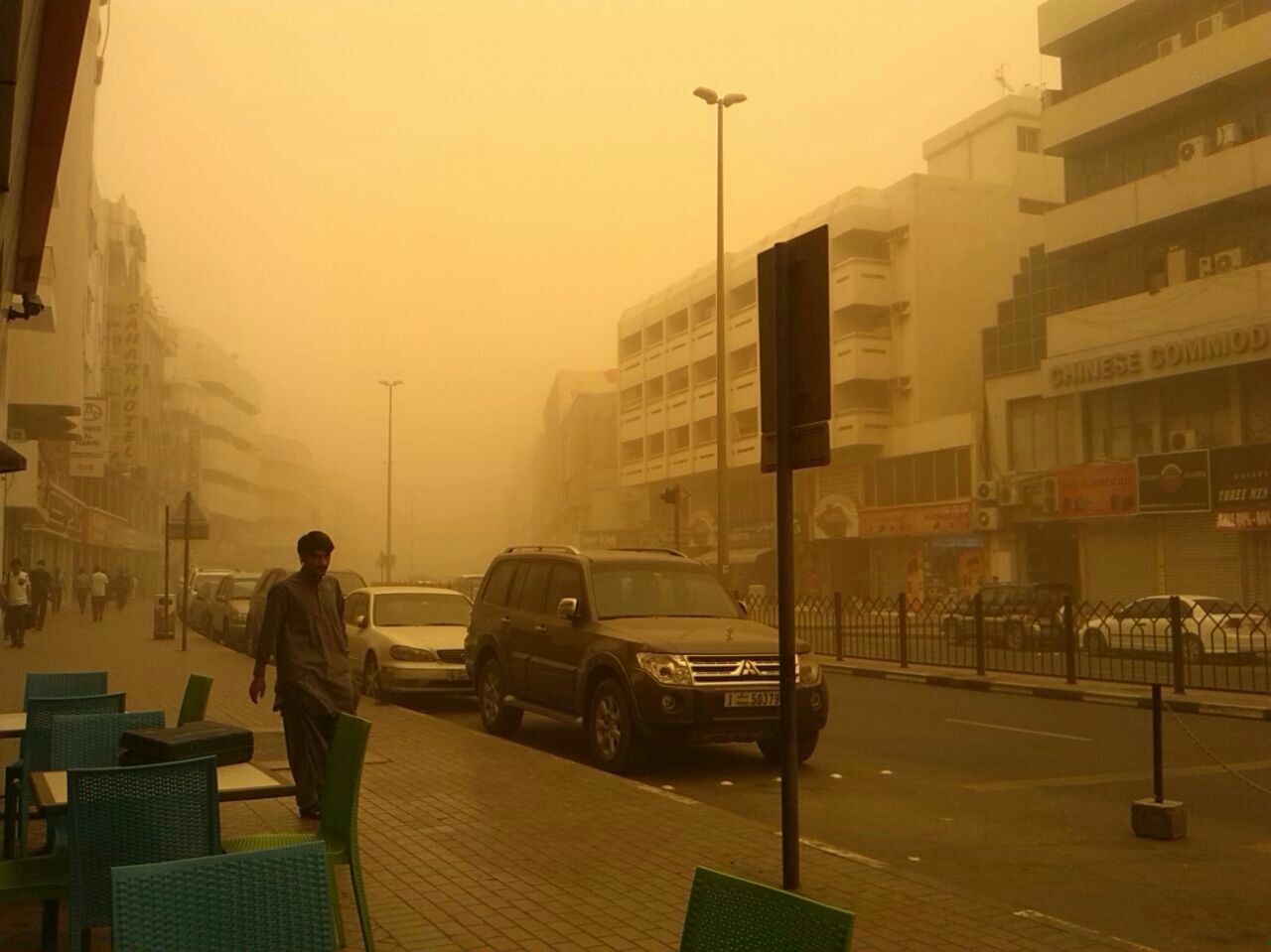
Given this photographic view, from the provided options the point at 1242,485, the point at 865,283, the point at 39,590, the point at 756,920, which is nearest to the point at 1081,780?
the point at 756,920

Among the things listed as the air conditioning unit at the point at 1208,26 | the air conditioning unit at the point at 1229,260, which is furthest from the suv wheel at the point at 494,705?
the air conditioning unit at the point at 1208,26

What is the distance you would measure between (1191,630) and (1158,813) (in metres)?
12.6

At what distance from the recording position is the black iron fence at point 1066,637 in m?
19.0

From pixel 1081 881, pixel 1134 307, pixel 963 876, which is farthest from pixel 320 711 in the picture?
pixel 1134 307

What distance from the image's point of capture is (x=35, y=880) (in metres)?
4.68

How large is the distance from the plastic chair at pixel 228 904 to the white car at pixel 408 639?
11.8 m

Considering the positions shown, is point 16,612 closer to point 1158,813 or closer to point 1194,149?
point 1158,813

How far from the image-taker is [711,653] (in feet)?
35.7

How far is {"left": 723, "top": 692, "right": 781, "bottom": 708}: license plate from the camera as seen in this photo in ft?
35.3

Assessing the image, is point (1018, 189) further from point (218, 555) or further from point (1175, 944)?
point (218, 555)

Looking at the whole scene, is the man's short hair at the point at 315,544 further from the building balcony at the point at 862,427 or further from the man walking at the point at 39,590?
the building balcony at the point at 862,427

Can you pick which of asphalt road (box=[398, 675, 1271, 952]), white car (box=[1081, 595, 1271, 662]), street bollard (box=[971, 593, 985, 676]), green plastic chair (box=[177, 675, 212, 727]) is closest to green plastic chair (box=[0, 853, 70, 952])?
green plastic chair (box=[177, 675, 212, 727])

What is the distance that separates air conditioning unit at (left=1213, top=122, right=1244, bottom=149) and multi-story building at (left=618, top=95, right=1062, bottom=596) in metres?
13.8

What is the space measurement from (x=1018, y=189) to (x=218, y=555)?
268 ft
